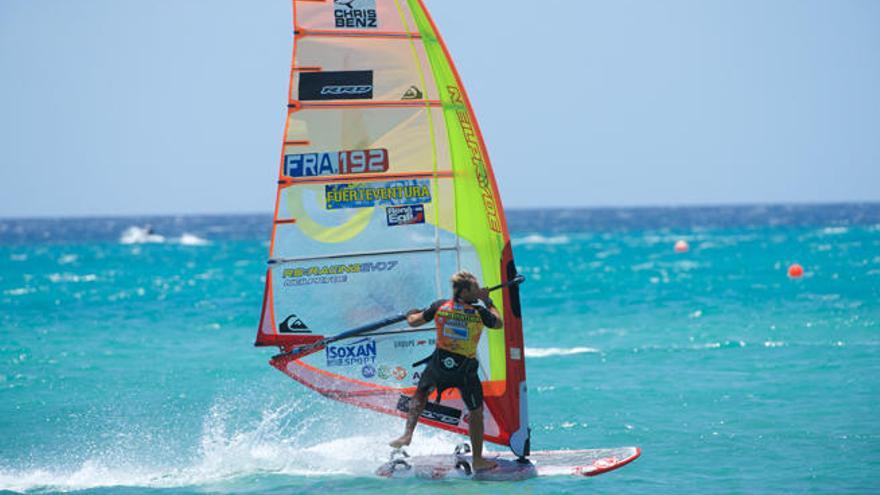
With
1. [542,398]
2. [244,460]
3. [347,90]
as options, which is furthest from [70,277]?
[347,90]

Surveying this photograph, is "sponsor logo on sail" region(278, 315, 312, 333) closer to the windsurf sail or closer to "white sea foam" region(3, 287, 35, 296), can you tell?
the windsurf sail

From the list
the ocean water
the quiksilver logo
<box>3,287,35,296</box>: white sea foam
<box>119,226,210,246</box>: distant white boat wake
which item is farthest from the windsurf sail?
<box>119,226,210,246</box>: distant white boat wake

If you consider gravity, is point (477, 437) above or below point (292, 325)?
below

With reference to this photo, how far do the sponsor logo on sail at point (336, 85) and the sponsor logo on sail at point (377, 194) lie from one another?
73 centimetres

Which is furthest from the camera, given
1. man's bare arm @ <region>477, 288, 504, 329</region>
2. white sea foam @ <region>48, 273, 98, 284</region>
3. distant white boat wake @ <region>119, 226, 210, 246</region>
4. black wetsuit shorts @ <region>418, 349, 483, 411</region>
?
distant white boat wake @ <region>119, 226, 210, 246</region>

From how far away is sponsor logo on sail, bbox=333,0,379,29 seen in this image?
9.07m

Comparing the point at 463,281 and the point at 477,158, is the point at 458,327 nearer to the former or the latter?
the point at 463,281

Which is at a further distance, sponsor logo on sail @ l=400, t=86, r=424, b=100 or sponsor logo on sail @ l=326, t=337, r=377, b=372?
sponsor logo on sail @ l=326, t=337, r=377, b=372

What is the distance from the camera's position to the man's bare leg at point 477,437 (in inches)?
363

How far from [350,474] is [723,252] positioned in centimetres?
4384

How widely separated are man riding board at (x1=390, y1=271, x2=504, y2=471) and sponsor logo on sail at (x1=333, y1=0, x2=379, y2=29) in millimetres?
2123

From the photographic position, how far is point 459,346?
9086mm

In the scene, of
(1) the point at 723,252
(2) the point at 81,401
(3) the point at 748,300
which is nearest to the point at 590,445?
(2) the point at 81,401

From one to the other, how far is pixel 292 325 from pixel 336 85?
2.01m
